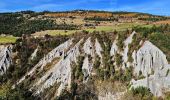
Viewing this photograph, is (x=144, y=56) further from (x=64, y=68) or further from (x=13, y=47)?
(x=13, y=47)

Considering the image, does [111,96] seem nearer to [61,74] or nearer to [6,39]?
[61,74]

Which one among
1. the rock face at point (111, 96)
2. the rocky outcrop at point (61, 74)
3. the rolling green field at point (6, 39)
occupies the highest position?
the rolling green field at point (6, 39)

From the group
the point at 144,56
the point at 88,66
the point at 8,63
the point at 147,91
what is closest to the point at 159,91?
the point at 147,91

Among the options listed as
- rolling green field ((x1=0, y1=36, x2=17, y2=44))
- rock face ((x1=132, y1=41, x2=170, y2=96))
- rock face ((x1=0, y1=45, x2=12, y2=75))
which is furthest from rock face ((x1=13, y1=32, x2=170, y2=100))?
rolling green field ((x1=0, y1=36, x2=17, y2=44))

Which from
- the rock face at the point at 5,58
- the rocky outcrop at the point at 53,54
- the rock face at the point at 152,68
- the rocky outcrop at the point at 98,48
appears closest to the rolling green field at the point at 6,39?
the rock face at the point at 5,58

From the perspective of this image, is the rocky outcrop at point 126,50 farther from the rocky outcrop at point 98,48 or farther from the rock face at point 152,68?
the rocky outcrop at point 98,48

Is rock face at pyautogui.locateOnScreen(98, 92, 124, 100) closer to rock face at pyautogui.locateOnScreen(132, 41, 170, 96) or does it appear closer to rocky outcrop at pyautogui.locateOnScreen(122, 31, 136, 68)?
rock face at pyautogui.locateOnScreen(132, 41, 170, 96)
